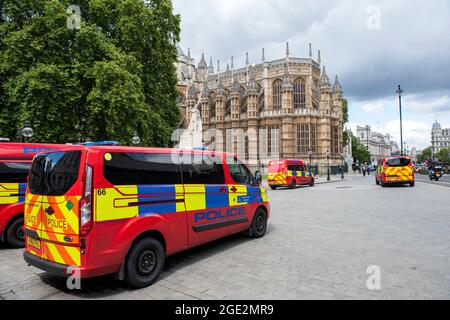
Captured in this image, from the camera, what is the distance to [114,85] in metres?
14.7

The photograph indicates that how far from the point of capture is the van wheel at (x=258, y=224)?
294 inches

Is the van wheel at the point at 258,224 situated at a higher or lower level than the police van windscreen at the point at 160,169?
lower

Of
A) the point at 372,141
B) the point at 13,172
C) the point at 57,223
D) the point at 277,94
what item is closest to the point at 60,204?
the point at 57,223

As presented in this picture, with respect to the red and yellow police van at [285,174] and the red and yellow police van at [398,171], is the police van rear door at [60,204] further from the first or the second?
the red and yellow police van at [398,171]

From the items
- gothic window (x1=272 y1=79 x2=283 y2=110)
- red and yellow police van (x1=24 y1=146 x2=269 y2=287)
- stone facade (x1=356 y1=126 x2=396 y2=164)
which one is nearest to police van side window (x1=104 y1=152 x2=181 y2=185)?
red and yellow police van (x1=24 y1=146 x2=269 y2=287)

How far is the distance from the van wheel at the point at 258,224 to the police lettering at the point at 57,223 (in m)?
4.48

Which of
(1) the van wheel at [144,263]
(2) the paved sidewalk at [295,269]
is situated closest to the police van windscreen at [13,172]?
(2) the paved sidewalk at [295,269]

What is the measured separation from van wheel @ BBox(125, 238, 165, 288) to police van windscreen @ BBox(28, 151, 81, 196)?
4.42ft

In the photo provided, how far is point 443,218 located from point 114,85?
14637 mm

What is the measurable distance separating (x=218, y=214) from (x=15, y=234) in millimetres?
4979

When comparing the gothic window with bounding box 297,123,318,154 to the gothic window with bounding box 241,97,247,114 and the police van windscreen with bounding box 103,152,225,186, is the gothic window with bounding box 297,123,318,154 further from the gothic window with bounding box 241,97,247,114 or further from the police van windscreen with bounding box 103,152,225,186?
the police van windscreen with bounding box 103,152,225,186

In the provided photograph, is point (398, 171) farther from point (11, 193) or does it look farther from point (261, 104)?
point (261, 104)

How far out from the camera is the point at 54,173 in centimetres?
438
